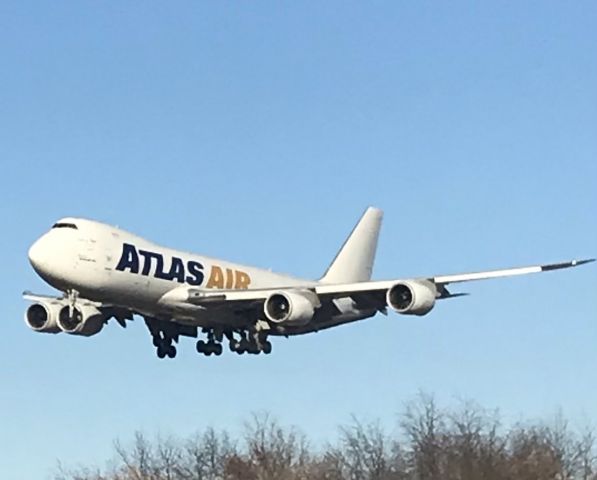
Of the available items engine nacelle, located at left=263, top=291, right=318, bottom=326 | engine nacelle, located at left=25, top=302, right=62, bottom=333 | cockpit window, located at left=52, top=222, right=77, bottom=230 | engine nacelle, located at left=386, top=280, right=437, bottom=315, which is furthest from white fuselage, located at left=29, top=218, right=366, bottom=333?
engine nacelle, located at left=386, top=280, right=437, bottom=315

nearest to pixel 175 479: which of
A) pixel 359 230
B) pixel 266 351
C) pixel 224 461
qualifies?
pixel 224 461

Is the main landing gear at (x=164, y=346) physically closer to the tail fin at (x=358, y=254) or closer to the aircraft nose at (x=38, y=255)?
the aircraft nose at (x=38, y=255)

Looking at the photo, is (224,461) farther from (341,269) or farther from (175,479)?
(341,269)

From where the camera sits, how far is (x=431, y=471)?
76.6m

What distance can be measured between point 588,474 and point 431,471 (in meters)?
18.8

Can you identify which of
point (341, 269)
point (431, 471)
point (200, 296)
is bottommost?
point (431, 471)

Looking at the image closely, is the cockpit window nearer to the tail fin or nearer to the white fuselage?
the white fuselage

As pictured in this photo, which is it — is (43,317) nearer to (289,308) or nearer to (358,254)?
(289,308)

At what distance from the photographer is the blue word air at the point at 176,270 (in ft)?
208

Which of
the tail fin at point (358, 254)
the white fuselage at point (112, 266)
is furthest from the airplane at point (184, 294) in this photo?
the tail fin at point (358, 254)

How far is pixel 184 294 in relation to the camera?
64812mm

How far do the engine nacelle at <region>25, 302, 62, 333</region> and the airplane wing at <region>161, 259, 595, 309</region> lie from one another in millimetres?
5973

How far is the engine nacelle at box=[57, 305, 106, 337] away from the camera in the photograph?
220 feet

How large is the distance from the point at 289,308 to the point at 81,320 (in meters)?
8.91
